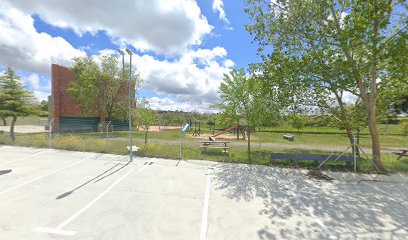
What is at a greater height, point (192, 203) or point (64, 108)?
point (64, 108)

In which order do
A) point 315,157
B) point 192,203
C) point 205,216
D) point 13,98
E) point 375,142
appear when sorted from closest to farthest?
point 205,216 → point 192,203 → point 375,142 → point 315,157 → point 13,98

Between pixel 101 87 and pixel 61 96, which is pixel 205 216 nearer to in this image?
pixel 101 87

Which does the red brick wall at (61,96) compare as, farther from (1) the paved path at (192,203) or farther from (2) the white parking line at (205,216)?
(2) the white parking line at (205,216)

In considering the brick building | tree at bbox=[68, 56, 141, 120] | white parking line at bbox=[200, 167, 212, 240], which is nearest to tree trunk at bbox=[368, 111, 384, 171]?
white parking line at bbox=[200, 167, 212, 240]

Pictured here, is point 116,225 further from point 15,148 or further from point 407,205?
point 15,148

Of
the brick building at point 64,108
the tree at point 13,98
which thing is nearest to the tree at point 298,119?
the tree at point 13,98

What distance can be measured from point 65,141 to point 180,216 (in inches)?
477

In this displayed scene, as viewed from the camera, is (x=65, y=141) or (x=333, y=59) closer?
(x=333, y=59)

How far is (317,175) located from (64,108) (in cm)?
3098

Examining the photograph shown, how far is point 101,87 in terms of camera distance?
27.5 meters

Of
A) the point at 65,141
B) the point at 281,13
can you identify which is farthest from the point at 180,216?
the point at 65,141

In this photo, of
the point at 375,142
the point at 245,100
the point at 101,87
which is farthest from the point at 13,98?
the point at 375,142

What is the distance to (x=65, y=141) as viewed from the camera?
13.3 metres

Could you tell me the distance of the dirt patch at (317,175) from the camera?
8.02 m
